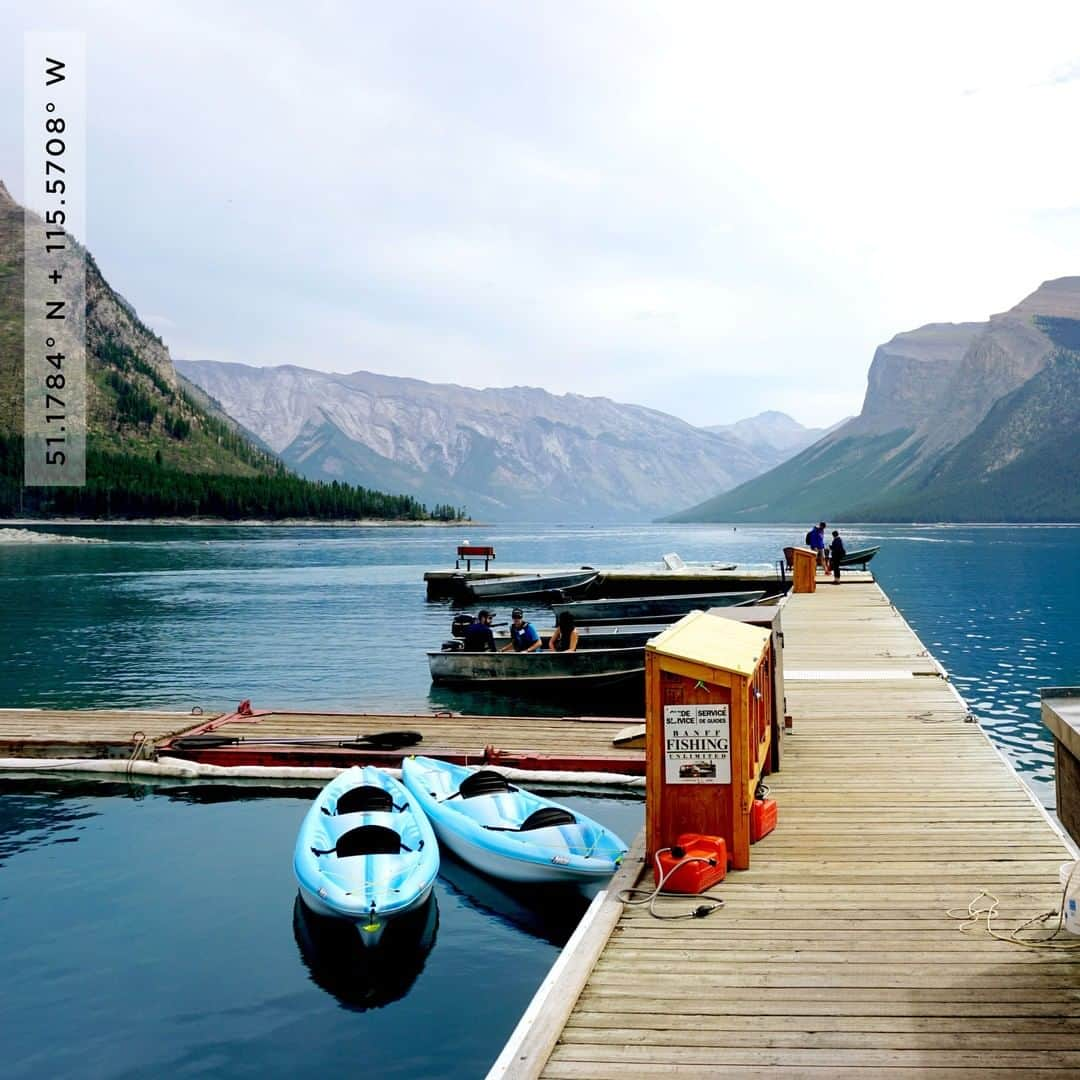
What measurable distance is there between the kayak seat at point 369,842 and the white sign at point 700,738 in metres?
4.73

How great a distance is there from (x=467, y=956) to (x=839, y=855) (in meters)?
4.35

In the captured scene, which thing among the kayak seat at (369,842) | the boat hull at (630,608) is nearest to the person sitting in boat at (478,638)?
the boat hull at (630,608)

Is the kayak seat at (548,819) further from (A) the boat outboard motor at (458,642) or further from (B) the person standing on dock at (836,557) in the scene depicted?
(B) the person standing on dock at (836,557)

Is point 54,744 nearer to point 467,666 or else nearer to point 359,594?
point 467,666

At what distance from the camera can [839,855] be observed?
9664mm

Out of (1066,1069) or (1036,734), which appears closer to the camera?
(1066,1069)

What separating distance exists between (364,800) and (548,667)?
12808 millimetres

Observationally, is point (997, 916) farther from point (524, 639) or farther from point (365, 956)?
point (524, 639)

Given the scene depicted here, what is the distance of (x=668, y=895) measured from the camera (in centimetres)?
856

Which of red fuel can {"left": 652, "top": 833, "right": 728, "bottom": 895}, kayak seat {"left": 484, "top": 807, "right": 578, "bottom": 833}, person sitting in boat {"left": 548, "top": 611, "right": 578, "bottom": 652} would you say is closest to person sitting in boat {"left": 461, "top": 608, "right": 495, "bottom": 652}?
person sitting in boat {"left": 548, "top": 611, "right": 578, "bottom": 652}

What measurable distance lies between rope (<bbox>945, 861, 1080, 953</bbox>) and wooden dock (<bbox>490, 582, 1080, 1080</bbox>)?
→ 0.09 meters

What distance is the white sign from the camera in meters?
8.92

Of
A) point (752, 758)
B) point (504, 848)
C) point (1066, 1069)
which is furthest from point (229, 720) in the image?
point (1066, 1069)

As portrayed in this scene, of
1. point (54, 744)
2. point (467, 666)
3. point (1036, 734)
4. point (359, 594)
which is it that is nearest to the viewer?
point (54, 744)
